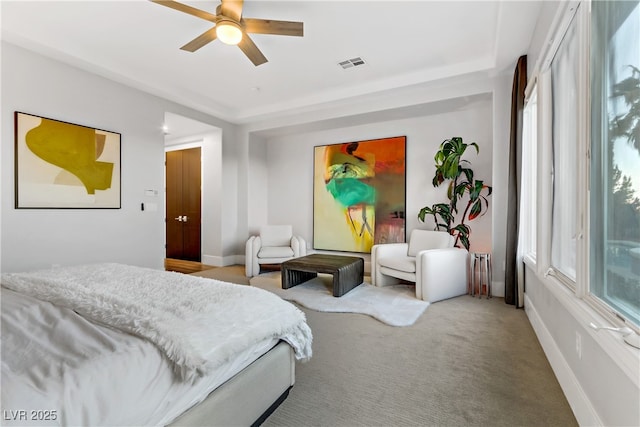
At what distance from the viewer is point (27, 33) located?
2.76 metres

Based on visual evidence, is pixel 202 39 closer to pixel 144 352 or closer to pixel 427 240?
pixel 144 352

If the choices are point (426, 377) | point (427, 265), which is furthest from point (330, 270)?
point (426, 377)

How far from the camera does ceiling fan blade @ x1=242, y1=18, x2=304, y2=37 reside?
2.26 m

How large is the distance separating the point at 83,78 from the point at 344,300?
12.9 feet

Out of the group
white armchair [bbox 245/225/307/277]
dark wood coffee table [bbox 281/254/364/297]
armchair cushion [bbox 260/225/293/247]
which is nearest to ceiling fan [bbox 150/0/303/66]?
dark wood coffee table [bbox 281/254/364/297]

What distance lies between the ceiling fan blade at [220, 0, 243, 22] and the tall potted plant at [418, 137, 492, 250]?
280 centimetres

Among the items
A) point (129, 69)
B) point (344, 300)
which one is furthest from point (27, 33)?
point (344, 300)

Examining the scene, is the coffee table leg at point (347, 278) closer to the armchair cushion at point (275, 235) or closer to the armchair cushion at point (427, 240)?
the armchair cushion at point (427, 240)

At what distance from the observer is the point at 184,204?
584cm

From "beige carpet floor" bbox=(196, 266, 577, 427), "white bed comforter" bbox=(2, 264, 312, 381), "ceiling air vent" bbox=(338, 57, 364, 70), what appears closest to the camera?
"white bed comforter" bbox=(2, 264, 312, 381)

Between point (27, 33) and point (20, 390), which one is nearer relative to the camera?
point (20, 390)

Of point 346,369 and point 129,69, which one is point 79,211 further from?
point 346,369

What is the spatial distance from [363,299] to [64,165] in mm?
3620

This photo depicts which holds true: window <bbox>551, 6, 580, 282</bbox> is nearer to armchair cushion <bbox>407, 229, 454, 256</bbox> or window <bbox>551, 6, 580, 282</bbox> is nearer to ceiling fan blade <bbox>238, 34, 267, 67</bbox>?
armchair cushion <bbox>407, 229, 454, 256</bbox>
